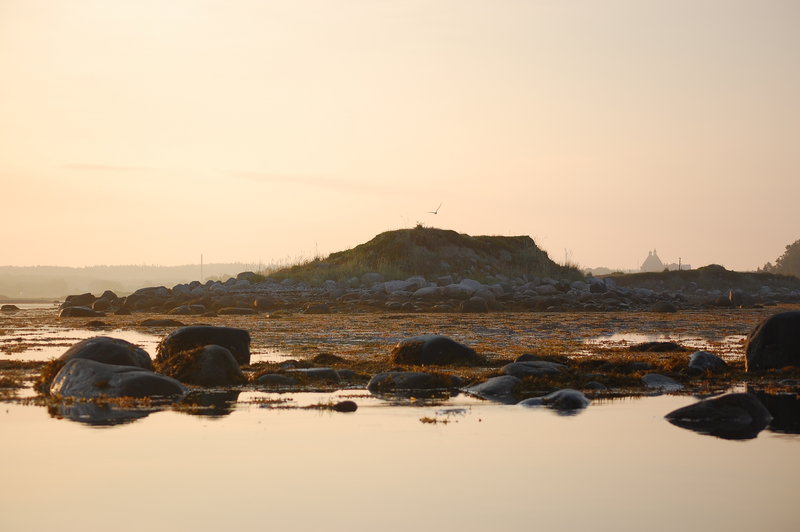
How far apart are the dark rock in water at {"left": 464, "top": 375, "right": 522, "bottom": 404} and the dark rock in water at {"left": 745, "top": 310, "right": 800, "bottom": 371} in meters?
6.06

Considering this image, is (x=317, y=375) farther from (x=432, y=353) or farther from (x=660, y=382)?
(x=660, y=382)

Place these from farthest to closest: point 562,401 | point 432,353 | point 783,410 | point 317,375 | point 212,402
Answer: point 432,353
point 317,375
point 212,402
point 562,401
point 783,410

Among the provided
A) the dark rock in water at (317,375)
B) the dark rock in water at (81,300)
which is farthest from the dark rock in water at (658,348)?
the dark rock in water at (81,300)

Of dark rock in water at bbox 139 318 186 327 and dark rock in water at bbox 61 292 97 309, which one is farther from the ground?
dark rock in water at bbox 61 292 97 309

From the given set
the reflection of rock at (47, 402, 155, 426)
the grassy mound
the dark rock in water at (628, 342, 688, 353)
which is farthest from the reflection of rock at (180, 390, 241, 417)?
the grassy mound

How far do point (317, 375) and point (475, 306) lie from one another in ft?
110

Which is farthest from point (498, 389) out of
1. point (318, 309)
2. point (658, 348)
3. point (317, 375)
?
point (318, 309)

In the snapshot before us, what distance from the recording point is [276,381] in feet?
59.0

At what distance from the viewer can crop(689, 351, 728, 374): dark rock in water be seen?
63.3 feet

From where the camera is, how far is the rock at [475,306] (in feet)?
168

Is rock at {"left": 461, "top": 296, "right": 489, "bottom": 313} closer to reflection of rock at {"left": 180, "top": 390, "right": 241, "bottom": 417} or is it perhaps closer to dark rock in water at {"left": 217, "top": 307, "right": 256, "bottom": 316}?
dark rock in water at {"left": 217, "top": 307, "right": 256, "bottom": 316}

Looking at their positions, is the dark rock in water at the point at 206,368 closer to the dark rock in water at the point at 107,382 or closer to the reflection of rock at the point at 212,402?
the reflection of rock at the point at 212,402

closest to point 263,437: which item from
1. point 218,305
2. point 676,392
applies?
point 676,392

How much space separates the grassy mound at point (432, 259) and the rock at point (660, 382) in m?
47.7
